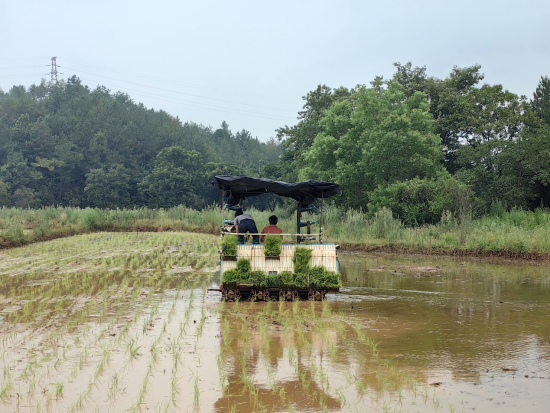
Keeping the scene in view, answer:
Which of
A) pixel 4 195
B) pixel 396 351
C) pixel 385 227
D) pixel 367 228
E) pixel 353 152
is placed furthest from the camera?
pixel 4 195

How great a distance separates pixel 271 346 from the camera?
26.4 ft

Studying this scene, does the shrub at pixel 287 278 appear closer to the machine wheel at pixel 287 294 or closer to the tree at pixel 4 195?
the machine wheel at pixel 287 294

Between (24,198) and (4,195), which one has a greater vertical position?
(4,195)

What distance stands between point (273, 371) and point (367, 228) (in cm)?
1932

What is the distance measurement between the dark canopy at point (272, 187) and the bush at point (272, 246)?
138 centimetres

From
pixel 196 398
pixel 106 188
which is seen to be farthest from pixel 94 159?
pixel 196 398

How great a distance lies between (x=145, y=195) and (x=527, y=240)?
47.4 metres

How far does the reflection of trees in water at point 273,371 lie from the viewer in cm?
579

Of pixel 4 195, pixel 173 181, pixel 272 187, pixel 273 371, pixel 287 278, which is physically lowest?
pixel 273 371

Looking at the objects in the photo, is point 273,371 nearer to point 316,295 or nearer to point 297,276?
point 297,276

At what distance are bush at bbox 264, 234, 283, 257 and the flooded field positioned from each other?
100 centimetres

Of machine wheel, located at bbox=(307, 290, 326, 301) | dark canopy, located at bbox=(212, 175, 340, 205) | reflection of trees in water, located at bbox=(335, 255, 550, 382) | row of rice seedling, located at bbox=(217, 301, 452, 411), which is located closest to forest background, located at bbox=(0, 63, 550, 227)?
reflection of trees in water, located at bbox=(335, 255, 550, 382)

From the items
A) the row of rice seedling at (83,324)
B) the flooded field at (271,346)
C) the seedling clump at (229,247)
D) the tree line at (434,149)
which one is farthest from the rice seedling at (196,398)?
the tree line at (434,149)

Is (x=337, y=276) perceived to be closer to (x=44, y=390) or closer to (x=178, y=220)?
(x=44, y=390)
